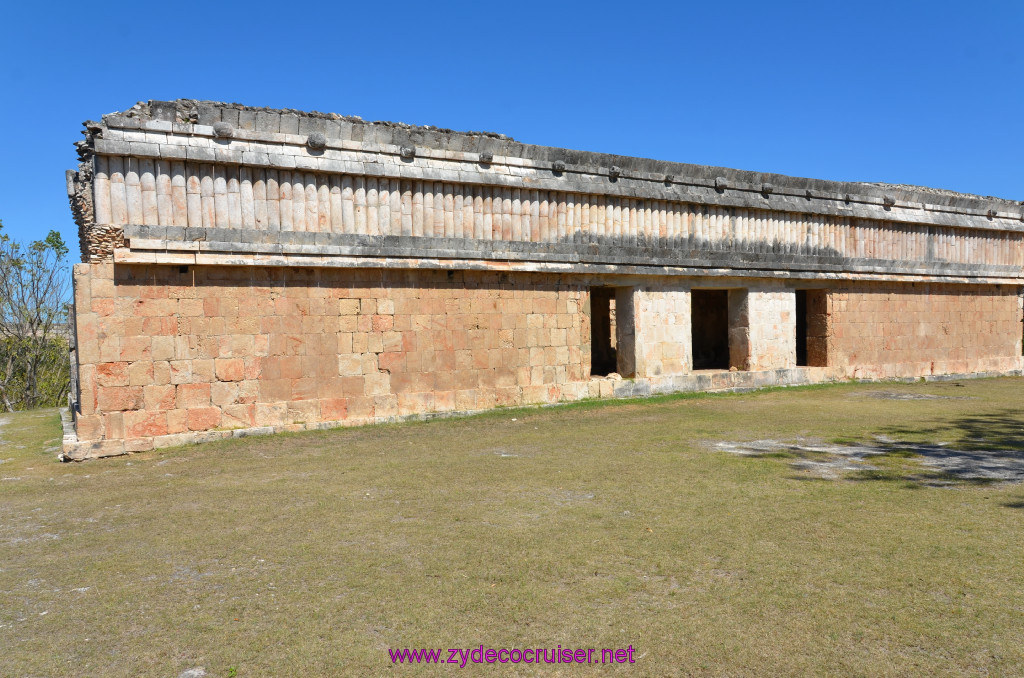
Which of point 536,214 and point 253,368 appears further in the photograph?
point 536,214

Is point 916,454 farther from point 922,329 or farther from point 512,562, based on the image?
point 922,329

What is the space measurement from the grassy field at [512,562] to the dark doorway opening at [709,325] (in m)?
10.3

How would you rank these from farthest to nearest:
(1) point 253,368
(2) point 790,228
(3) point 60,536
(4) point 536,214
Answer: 1. (2) point 790,228
2. (4) point 536,214
3. (1) point 253,368
4. (3) point 60,536

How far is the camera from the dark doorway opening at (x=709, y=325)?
17.8 metres

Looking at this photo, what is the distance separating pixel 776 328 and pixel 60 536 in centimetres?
1246

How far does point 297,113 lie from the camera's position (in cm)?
889

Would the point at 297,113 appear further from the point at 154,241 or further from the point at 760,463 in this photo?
the point at 760,463

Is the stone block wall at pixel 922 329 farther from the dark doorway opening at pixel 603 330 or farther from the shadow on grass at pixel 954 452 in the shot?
the shadow on grass at pixel 954 452

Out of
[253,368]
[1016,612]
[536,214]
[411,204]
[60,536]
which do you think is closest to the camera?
[1016,612]

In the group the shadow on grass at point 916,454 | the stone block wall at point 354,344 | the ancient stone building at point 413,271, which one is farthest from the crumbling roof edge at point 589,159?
the shadow on grass at point 916,454

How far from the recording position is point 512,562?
4.02m

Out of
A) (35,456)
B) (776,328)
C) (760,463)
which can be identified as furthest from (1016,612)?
(776,328)

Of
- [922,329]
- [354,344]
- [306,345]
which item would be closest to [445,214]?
[354,344]

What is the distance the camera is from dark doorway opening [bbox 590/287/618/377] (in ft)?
53.1
